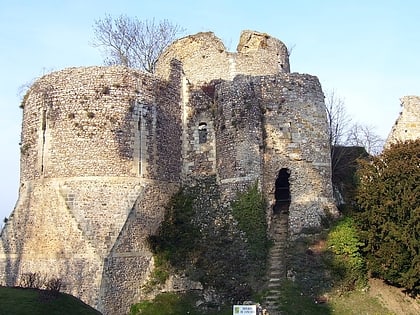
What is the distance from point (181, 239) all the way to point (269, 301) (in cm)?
469

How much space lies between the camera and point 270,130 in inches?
869

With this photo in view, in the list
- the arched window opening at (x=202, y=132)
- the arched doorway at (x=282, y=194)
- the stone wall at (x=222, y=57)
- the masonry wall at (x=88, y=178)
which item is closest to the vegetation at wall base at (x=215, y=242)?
the masonry wall at (x=88, y=178)

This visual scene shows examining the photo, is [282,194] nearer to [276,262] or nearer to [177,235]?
[276,262]

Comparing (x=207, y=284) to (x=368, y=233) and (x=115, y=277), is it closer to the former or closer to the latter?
(x=115, y=277)

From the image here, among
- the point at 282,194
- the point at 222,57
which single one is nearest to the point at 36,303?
the point at 282,194

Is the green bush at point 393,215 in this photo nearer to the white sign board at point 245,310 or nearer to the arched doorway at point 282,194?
the arched doorway at point 282,194

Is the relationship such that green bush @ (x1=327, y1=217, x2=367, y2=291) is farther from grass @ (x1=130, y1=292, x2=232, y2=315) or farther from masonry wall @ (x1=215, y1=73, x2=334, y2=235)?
grass @ (x1=130, y1=292, x2=232, y2=315)

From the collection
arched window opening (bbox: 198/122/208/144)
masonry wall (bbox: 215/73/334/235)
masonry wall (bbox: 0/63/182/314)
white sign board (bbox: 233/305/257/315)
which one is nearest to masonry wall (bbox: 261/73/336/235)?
masonry wall (bbox: 215/73/334/235)

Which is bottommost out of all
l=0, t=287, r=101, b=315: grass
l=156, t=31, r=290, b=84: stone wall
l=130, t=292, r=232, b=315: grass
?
l=130, t=292, r=232, b=315: grass

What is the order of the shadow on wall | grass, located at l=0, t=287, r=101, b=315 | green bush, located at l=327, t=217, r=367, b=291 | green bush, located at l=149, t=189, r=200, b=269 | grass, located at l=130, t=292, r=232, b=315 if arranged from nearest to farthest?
grass, located at l=0, t=287, r=101, b=315 < green bush, located at l=327, t=217, r=367, b=291 < grass, located at l=130, t=292, r=232, b=315 < the shadow on wall < green bush, located at l=149, t=189, r=200, b=269

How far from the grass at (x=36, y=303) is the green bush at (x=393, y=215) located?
33.6 feet

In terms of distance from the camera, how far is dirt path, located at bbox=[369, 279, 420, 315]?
58.3 ft

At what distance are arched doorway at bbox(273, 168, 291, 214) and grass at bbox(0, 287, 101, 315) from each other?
11491 millimetres

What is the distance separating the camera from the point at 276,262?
64.2 feet
